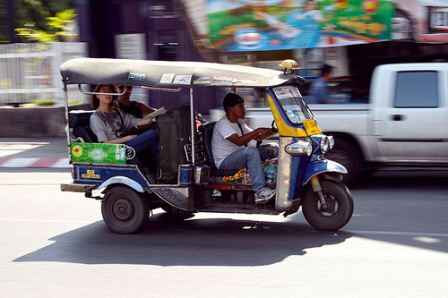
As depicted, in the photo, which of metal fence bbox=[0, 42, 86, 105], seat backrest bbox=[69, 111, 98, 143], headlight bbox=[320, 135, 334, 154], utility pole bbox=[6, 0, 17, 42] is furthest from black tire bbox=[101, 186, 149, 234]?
utility pole bbox=[6, 0, 17, 42]

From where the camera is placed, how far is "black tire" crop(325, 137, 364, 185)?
10242 mm

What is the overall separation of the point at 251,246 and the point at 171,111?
5.58 feet

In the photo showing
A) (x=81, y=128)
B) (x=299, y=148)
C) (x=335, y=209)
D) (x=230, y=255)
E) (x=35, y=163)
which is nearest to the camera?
(x=230, y=255)

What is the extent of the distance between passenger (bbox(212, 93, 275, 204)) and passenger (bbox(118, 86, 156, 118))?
1175 mm

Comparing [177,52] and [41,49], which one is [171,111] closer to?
[177,52]

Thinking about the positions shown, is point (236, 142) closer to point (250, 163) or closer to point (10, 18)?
point (250, 163)

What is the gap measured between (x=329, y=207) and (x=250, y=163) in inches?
37.1

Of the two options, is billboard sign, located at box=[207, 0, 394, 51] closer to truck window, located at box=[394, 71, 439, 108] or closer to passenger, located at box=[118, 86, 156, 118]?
truck window, located at box=[394, 71, 439, 108]

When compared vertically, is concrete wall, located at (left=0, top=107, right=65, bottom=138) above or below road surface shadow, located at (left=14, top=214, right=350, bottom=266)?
above

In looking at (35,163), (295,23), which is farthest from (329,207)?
(35,163)

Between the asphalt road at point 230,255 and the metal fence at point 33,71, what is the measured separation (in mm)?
8791

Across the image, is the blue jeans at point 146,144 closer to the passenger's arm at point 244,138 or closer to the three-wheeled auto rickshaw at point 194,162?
the three-wheeled auto rickshaw at point 194,162

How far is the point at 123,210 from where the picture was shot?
7.85m

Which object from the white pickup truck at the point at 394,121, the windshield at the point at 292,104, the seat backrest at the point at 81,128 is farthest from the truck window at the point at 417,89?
the seat backrest at the point at 81,128
